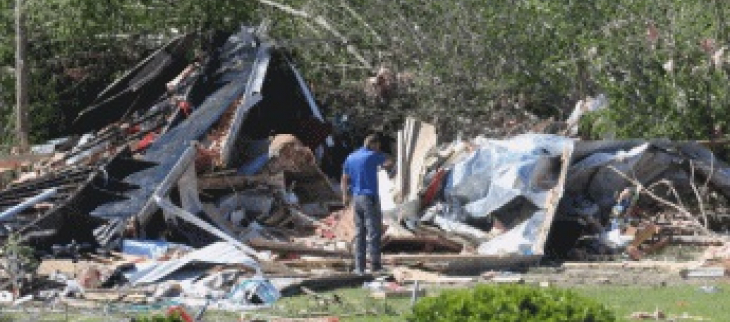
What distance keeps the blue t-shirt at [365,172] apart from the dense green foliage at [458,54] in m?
5.82

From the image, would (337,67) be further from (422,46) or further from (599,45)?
(599,45)

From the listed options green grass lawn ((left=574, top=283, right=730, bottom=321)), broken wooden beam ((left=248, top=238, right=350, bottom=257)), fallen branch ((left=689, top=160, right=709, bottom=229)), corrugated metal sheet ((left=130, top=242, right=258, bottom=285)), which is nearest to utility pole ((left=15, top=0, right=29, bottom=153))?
broken wooden beam ((left=248, top=238, right=350, bottom=257))

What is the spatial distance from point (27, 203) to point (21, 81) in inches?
265

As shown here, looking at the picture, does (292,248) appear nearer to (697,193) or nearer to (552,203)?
(552,203)

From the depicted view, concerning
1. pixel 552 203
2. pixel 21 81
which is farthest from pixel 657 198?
pixel 21 81

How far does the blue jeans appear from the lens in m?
15.0

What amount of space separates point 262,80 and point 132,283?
23.7ft

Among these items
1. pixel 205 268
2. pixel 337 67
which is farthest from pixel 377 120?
pixel 205 268

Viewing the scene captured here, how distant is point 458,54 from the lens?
2200cm

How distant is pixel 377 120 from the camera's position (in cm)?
2292

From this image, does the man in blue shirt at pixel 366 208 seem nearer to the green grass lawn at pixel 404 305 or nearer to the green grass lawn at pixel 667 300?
the green grass lawn at pixel 404 305

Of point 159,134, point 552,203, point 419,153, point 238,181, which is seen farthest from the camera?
point 159,134

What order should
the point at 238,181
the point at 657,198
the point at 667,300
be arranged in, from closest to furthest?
the point at 667,300 → the point at 657,198 → the point at 238,181

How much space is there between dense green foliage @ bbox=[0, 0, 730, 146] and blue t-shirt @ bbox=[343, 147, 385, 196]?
19.1ft
